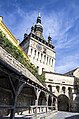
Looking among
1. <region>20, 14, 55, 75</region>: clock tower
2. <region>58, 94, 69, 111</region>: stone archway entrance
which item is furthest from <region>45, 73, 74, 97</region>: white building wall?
<region>20, 14, 55, 75</region>: clock tower

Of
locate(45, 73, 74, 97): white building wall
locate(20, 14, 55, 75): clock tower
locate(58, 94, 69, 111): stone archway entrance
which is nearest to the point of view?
locate(58, 94, 69, 111): stone archway entrance

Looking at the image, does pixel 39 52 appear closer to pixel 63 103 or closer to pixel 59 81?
pixel 59 81

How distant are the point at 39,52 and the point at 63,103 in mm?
14918

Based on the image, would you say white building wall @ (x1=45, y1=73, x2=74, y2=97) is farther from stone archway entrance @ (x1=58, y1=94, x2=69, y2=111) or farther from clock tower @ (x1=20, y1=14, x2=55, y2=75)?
clock tower @ (x1=20, y1=14, x2=55, y2=75)

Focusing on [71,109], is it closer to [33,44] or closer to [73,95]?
[73,95]

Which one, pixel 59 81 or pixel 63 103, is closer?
pixel 63 103

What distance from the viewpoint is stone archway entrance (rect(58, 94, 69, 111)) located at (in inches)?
1294

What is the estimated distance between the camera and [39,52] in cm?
4125

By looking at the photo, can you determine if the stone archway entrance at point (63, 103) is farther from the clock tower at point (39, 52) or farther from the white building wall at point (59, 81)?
the clock tower at point (39, 52)

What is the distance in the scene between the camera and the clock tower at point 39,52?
39.1 m

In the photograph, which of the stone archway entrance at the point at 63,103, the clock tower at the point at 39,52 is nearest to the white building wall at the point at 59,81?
the stone archway entrance at the point at 63,103

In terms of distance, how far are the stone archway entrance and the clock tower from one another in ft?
27.9

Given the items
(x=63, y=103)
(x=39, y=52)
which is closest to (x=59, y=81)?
(x=63, y=103)

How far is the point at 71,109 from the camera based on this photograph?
101 ft
